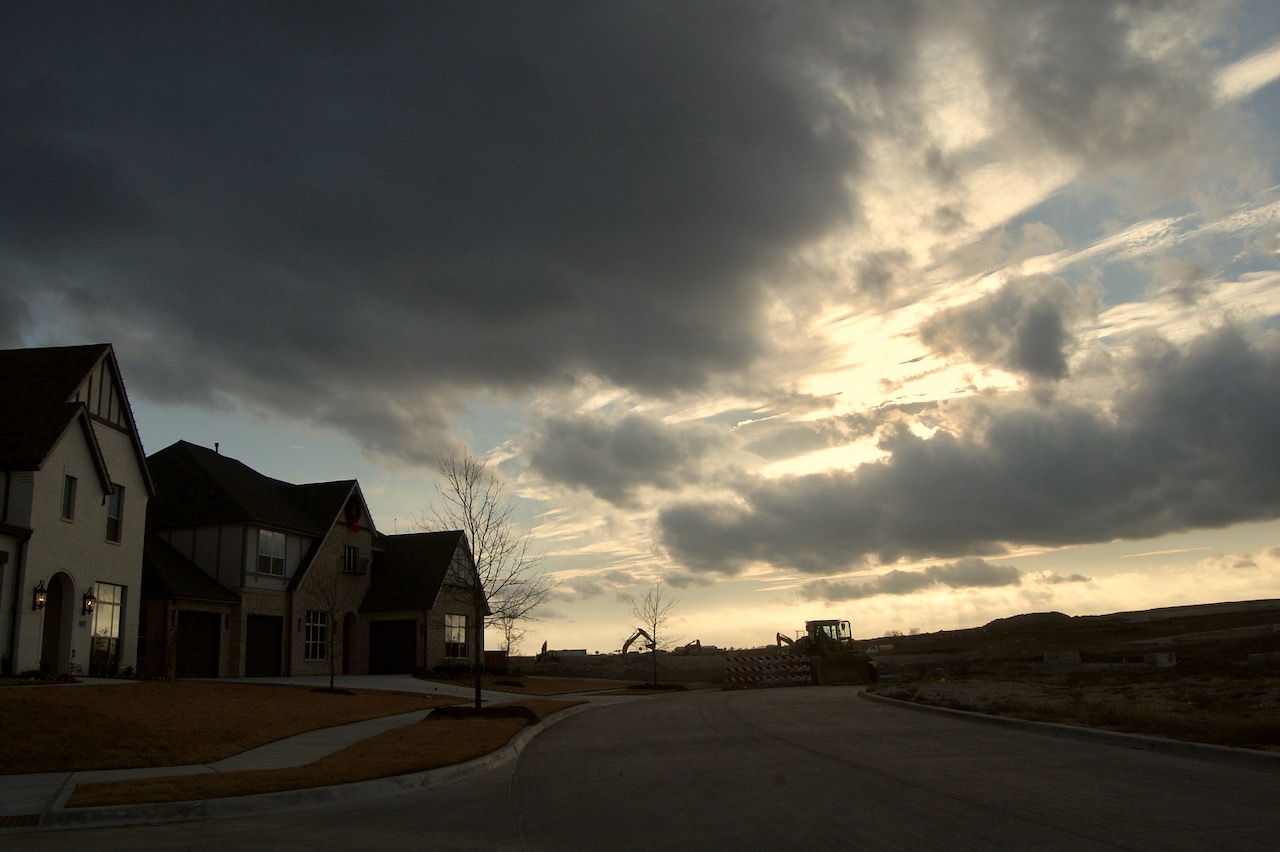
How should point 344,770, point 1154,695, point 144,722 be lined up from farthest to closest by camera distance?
point 1154,695 → point 144,722 → point 344,770

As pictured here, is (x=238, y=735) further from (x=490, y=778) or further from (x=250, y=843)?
(x=250, y=843)

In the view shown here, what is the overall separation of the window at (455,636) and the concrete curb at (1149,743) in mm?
32483

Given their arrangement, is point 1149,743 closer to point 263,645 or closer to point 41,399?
point 41,399

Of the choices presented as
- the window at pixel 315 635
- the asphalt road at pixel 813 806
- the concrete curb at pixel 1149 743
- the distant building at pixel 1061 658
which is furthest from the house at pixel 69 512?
the distant building at pixel 1061 658

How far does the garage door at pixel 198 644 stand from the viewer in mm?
35969

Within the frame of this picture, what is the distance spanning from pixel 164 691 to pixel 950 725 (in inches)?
711

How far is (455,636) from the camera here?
163ft

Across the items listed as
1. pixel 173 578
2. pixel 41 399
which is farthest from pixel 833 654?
pixel 41 399

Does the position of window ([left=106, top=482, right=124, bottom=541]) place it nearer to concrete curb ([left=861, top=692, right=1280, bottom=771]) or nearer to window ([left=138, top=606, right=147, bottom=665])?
window ([left=138, top=606, right=147, bottom=665])

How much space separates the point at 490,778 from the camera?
14.0 meters

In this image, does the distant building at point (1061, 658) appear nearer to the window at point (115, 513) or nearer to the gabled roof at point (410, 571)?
the gabled roof at point (410, 571)

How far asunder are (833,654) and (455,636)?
19.6m

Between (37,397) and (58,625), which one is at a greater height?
(37,397)

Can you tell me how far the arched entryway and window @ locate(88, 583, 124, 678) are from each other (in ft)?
3.33
